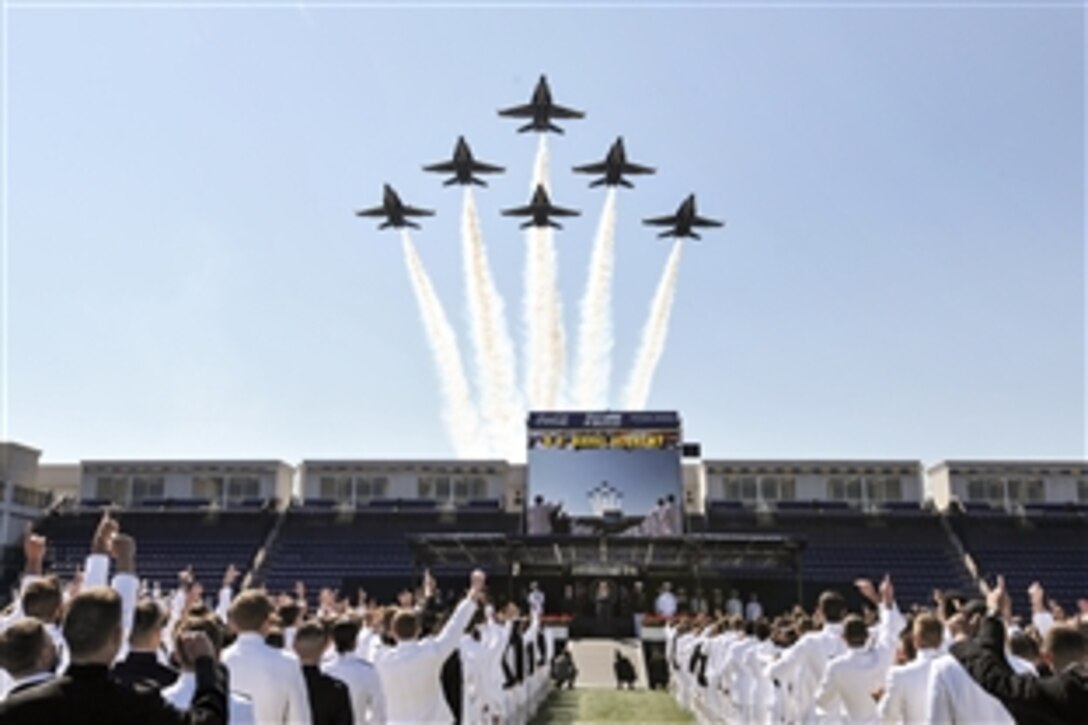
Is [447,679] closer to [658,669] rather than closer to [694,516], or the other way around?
[658,669]

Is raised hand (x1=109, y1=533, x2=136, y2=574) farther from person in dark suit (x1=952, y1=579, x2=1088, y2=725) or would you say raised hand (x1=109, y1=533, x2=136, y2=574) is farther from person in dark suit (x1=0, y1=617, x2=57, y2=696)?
person in dark suit (x1=952, y1=579, x2=1088, y2=725)

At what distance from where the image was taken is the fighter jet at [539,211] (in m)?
53.7

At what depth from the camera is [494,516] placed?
60156 millimetres

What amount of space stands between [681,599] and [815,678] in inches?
1356

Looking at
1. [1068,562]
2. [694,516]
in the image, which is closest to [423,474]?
[694,516]

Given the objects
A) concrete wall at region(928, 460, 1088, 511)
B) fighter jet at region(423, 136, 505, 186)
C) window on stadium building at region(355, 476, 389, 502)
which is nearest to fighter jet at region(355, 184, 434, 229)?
fighter jet at region(423, 136, 505, 186)

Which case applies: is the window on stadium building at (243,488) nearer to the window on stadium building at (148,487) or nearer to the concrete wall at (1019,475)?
the window on stadium building at (148,487)

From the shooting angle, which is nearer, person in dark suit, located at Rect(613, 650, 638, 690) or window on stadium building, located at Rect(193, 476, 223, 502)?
person in dark suit, located at Rect(613, 650, 638, 690)

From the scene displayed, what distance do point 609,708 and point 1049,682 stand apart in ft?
64.4

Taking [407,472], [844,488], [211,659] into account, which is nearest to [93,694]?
[211,659]

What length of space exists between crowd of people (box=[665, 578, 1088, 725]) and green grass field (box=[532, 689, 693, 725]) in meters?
2.44

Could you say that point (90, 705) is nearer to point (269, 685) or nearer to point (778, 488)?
point (269, 685)

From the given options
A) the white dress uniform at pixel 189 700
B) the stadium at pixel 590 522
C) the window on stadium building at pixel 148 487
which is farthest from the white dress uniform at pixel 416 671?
the window on stadium building at pixel 148 487

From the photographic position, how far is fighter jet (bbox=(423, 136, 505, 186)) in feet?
170
